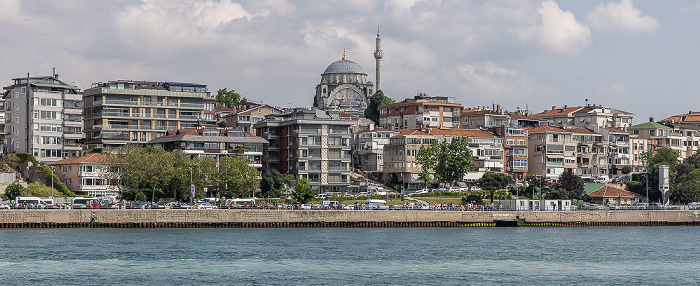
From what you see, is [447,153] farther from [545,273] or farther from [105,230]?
[545,273]

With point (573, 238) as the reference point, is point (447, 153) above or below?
above

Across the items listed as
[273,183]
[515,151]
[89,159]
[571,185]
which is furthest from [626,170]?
[89,159]

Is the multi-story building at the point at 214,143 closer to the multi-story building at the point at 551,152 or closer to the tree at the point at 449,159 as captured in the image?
the tree at the point at 449,159

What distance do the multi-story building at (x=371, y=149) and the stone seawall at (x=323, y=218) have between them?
39017mm

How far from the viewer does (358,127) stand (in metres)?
166

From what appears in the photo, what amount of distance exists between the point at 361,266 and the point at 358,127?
9902 cm

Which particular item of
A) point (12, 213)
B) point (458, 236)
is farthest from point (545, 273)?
point (12, 213)

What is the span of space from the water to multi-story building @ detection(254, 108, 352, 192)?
33845 mm

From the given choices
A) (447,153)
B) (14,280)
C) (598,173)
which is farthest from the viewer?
(598,173)

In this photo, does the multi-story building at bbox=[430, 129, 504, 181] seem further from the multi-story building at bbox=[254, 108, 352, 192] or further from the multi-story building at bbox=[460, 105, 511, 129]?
the multi-story building at bbox=[254, 108, 352, 192]

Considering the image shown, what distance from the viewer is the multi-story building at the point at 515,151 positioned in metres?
144

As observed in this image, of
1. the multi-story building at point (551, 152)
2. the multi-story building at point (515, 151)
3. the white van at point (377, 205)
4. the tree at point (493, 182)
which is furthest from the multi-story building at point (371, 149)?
the white van at point (377, 205)

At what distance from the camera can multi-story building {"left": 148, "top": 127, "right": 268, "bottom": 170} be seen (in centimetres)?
12356

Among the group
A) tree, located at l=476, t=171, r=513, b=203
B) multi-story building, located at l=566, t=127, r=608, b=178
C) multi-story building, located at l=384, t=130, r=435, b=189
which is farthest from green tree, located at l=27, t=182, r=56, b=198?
multi-story building, located at l=566, t=127, r=608, b=178
